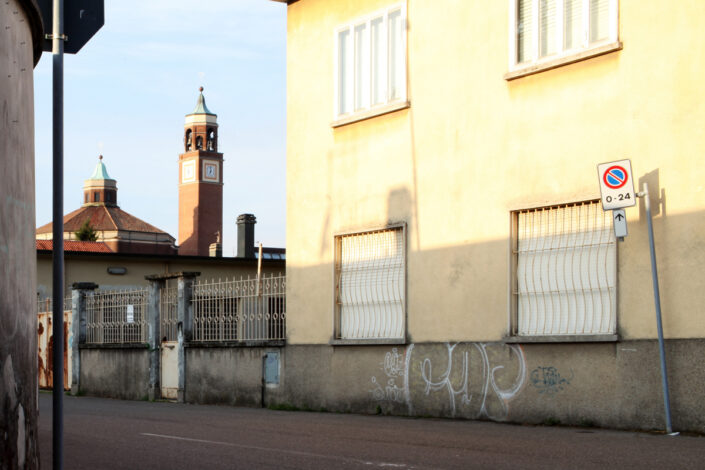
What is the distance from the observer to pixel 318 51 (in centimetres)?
1767

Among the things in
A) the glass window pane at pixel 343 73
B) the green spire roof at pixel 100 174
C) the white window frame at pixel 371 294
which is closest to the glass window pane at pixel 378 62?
the glass window pane at pixel 343 73

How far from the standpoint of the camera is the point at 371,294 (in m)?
16.4

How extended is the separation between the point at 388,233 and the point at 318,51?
11.8ft

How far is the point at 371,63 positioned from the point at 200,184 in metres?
106

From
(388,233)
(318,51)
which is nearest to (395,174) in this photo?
(388,233)

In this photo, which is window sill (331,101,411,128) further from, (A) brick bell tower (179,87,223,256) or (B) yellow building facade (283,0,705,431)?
(A) brick bell tower (179,87,223,256)

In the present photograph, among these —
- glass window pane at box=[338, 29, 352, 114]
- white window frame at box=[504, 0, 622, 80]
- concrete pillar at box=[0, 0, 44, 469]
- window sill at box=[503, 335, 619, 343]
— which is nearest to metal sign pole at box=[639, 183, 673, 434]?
window sill at box=[503, 335, 619, 343]

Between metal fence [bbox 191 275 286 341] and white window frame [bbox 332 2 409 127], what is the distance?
3280 mm

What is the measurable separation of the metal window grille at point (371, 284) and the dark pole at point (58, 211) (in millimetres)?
10143

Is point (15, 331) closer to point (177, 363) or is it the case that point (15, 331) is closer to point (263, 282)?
point (263, 282)

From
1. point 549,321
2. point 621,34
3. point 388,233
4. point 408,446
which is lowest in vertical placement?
point 408,446

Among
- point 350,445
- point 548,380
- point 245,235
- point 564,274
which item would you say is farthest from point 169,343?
point 245,235

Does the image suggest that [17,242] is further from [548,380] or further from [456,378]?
[456,378]

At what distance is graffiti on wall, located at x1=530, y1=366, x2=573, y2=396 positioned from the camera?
12.9 m
